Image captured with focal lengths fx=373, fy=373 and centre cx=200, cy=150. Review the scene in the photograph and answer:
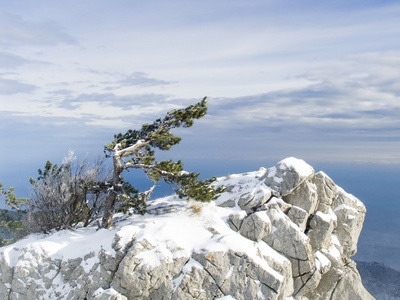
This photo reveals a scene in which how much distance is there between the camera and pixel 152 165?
84.7 ft

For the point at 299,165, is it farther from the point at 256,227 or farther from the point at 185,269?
the point at 185,269

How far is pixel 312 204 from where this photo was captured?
2467 cm

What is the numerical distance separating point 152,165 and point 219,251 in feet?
27.6

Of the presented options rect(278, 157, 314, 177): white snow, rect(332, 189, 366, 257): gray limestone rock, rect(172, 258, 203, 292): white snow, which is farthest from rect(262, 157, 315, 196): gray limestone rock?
rect(172, 258, 203, 292): white snow

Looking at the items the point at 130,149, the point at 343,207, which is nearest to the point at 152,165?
the point at 130,149

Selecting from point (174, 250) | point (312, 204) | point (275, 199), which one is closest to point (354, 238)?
point (312, 204)

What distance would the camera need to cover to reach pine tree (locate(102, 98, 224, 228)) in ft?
80.3

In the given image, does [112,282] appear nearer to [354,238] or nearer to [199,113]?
[199,113]

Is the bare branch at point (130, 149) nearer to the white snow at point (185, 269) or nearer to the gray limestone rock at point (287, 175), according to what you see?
the gray limestone rock at point (287, 175)

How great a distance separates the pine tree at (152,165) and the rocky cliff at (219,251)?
1.09 metres

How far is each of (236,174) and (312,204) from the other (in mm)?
7321

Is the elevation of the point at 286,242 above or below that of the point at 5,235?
above

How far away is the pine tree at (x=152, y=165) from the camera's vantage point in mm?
24469

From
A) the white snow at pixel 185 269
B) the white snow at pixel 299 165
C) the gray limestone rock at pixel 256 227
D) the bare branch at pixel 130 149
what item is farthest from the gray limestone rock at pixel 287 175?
the bare branch at pixel 130 149
